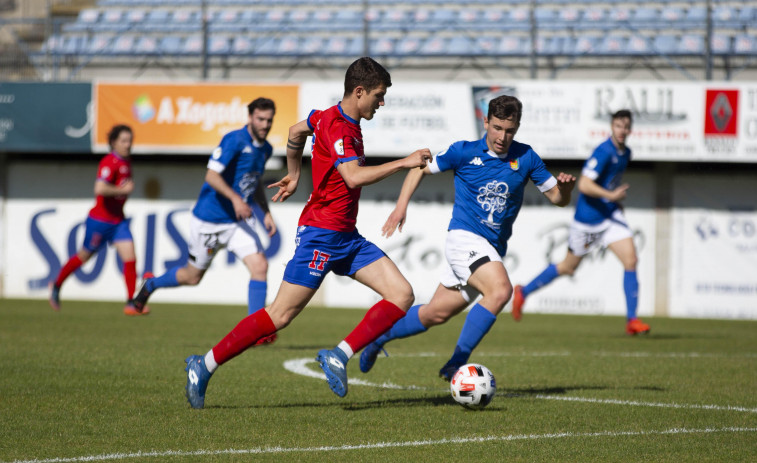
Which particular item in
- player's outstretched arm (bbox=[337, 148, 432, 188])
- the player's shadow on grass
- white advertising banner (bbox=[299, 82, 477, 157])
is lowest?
the player's shadow on grass

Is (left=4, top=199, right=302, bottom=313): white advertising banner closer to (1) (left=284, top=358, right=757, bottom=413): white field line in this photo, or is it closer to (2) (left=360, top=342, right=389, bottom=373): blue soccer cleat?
(1) (left=284, top=358, right=757, bottom=413): white field line

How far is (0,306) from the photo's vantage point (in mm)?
14992

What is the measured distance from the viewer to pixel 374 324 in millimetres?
5703

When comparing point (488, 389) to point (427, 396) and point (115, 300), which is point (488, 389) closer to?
point (427, 396)

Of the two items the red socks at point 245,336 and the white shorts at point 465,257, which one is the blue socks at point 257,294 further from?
the red socks at point 245,336

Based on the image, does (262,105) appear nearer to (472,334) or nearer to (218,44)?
(472,334)

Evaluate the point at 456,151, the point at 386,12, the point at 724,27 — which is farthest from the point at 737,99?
the point at 456,151

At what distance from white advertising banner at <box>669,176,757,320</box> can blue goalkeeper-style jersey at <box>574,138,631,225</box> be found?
20.7 feet

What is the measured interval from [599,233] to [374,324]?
19.8ft

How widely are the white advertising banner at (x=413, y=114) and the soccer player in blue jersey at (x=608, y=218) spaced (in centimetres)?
513

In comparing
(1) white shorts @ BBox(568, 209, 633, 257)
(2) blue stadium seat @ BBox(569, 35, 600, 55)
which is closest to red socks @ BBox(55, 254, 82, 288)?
(1) white shorts @ BBox(568, 209, 633, 257)

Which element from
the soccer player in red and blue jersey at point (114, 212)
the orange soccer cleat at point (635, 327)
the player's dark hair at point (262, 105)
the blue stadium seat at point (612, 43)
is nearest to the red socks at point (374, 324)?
the player's dark hair at point (262, 105)

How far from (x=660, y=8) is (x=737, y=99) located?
4349 mm

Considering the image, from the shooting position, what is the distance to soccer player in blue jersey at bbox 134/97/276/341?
8805mm
